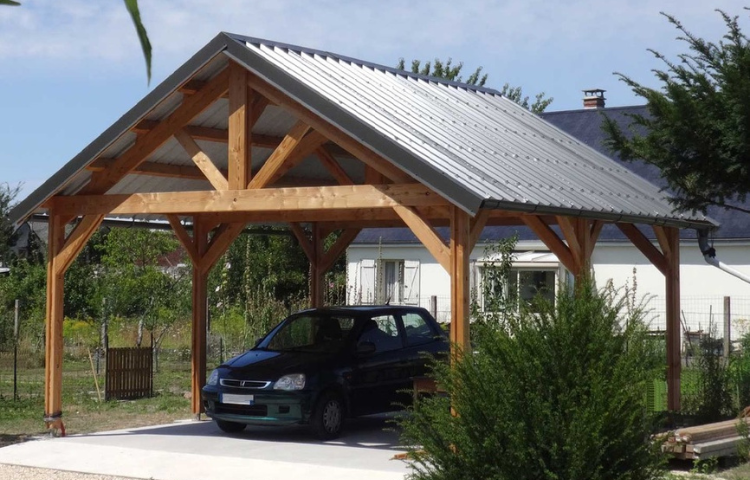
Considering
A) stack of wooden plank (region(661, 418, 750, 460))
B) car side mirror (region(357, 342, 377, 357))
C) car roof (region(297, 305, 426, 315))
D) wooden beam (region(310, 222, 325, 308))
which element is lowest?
stack of wooden plank (region(661, 418, 750, 460))

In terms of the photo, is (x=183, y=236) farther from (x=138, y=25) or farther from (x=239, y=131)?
(x=138, y=25)

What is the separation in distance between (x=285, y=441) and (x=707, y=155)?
20.3 ft

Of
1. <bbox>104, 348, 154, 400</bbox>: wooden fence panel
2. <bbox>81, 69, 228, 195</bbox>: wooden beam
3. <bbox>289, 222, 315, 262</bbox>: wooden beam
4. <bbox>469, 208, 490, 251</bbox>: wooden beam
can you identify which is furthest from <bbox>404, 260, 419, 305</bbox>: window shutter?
<bbox>469, 208, 490, 251</bbox>: wooden beam

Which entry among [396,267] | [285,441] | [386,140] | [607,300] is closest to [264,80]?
[386,140]

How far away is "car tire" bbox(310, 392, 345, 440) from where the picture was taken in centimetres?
1430

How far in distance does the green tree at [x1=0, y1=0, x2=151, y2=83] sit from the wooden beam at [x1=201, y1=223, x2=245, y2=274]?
14.4 m

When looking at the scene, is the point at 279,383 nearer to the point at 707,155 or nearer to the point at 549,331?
the point at 707,155

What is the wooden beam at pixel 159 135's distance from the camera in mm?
13812

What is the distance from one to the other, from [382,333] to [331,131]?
4002 millimetres

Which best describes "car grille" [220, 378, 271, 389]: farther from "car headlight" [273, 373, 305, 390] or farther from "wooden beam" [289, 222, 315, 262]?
"wooden beam" [289, 222, 315, 262]

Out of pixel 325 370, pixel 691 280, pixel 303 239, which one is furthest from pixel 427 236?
pixel 691 280

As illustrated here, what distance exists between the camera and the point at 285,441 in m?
14.4

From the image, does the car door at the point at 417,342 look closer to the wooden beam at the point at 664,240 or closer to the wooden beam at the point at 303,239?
the wooden beam at the point at 664,240

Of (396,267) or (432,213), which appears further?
(396,267)
